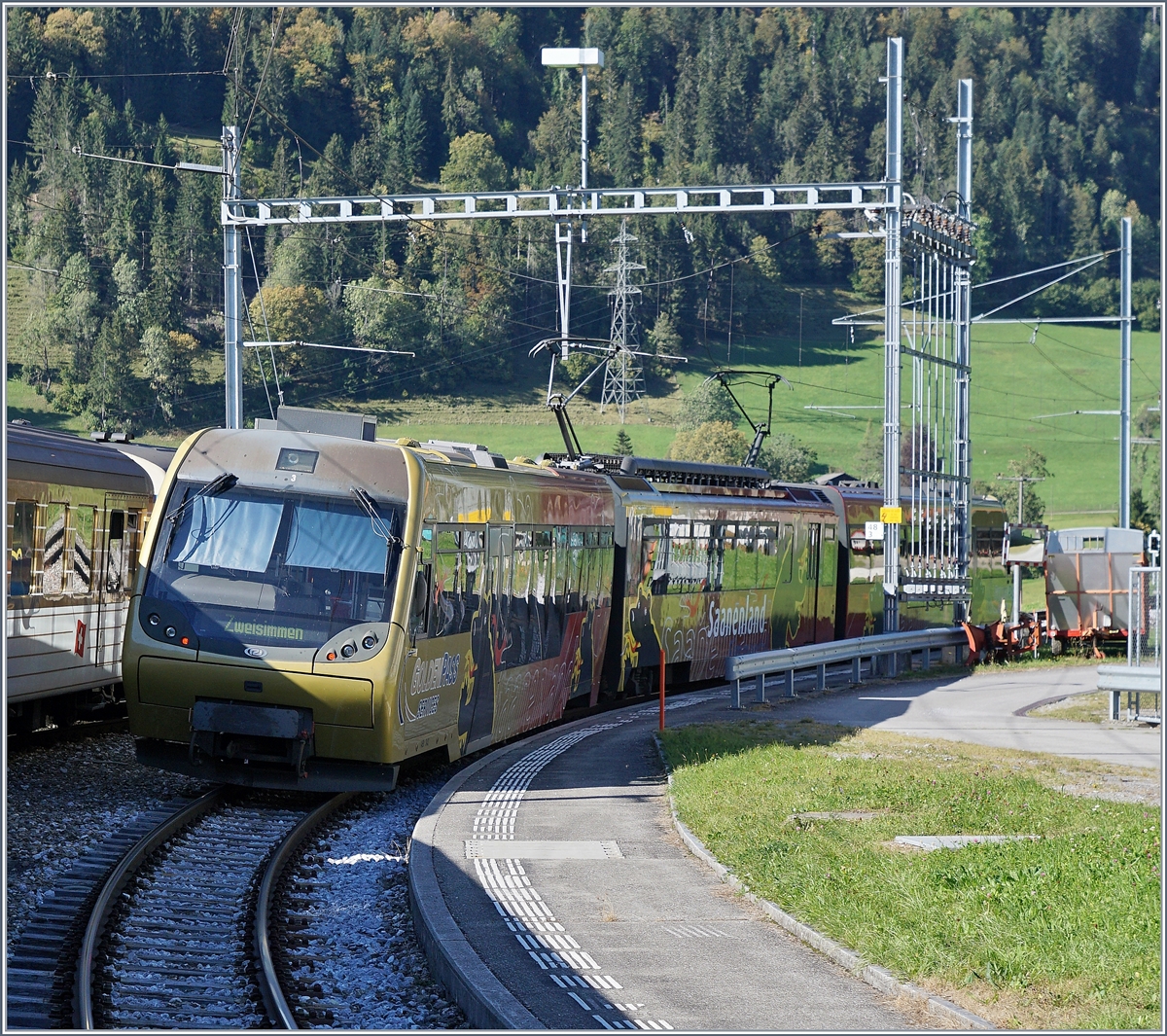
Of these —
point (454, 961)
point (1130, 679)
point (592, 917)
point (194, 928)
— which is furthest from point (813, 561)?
point (454, 961)

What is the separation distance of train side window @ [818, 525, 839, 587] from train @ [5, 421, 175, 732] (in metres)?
14.8

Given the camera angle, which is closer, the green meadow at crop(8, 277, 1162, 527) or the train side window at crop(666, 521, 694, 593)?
the train side window at crop(666, 521, 694, 593)

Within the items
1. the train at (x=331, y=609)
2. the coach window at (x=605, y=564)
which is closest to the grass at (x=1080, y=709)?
the coach window at (x=605, y=564)

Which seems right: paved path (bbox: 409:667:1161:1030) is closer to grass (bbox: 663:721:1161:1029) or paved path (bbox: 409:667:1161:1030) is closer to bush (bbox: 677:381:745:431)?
grass (bbox: 663:721:1161:1029)

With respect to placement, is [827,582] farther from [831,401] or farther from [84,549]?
[831,401]

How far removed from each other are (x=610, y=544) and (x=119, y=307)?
79.3 metres

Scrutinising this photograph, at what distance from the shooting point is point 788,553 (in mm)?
27531

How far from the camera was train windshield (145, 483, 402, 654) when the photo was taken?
1241cm

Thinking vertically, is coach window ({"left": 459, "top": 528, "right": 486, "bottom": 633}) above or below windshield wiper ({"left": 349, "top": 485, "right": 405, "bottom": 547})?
below

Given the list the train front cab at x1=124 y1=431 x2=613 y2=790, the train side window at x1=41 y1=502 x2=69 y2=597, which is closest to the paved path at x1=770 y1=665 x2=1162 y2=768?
the train front cab at x1=124 y1=431 x2=613 y2=790

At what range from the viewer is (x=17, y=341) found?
91.6 meters

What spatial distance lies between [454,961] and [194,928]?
2.10 m

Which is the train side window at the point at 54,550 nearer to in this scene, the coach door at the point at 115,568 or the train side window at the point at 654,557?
the coach door at the point at 115,568

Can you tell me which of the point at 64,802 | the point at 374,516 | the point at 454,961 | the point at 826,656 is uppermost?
the point at 374,516
